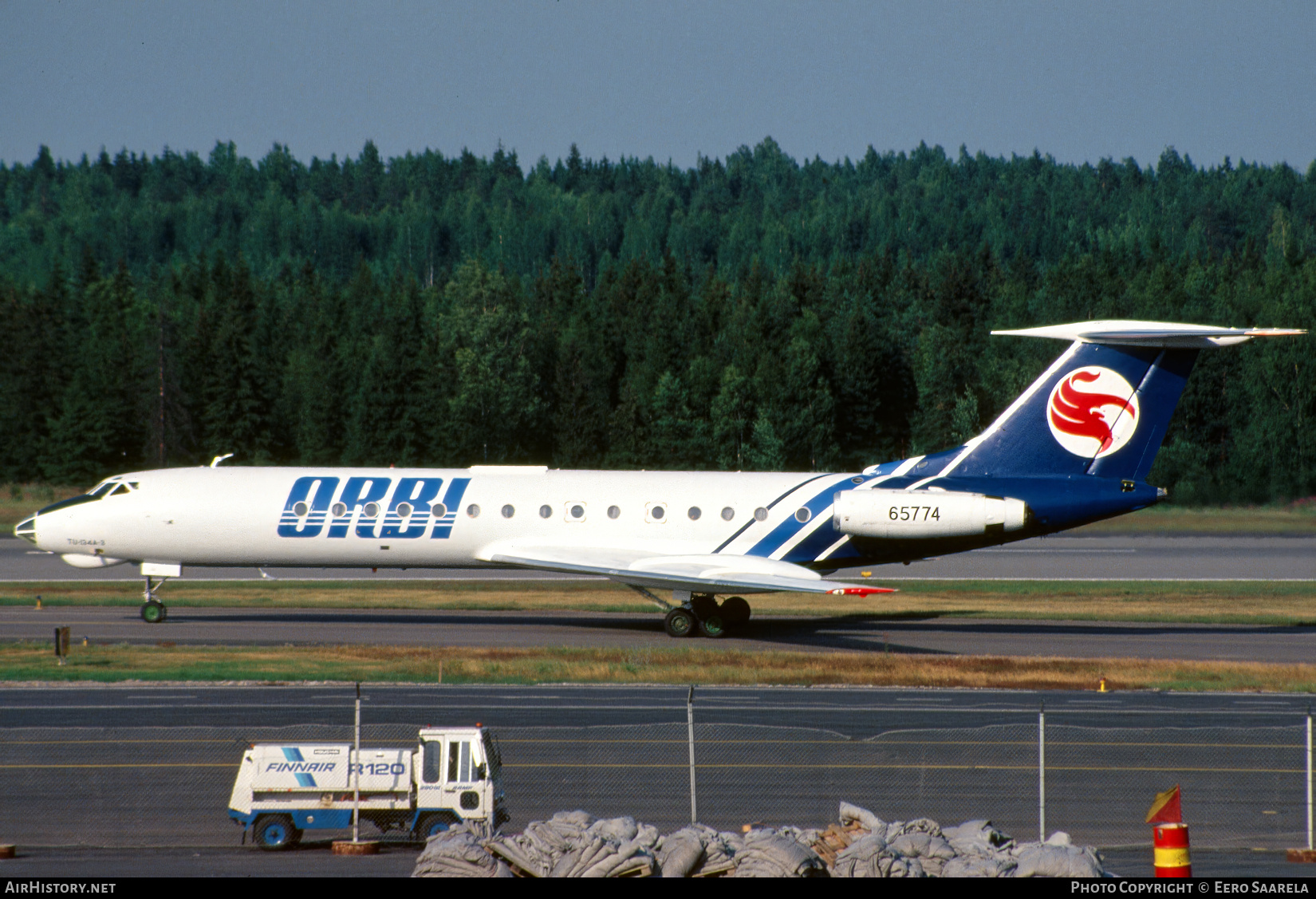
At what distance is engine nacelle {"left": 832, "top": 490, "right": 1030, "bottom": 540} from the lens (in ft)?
97.1

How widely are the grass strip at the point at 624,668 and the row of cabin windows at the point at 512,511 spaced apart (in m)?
3.78

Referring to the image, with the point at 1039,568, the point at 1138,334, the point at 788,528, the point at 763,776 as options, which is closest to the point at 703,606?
the point at 788,528

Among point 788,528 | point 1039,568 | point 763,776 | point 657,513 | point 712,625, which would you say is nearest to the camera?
point 763,776

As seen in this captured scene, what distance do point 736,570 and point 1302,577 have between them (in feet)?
82.6

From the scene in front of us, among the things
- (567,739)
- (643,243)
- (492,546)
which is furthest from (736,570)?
(643,243)

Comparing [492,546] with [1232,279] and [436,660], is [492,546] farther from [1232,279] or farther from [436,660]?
[1232,279]

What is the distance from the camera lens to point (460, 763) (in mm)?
13586

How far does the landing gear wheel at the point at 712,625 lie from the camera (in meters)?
30.2

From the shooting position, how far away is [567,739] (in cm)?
1841

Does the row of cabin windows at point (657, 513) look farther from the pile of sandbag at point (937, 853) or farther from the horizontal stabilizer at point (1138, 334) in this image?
the pile of sandbag at point (937, 853)

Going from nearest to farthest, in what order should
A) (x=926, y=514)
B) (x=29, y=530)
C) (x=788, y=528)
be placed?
(x=926, y=514) → (x=788, y=528) → (x=29, y=530)

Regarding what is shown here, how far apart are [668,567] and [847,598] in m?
11.3

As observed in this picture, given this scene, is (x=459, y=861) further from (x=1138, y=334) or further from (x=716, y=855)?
(x=1138, y=334)

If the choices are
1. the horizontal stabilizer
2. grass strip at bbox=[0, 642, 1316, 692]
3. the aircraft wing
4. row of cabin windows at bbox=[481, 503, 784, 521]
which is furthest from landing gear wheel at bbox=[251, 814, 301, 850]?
the horizontal stabilizer
